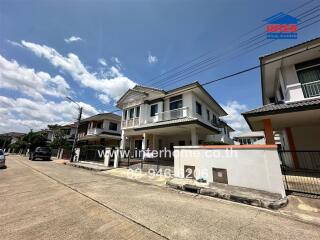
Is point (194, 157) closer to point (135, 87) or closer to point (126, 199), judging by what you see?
point (126, 199)

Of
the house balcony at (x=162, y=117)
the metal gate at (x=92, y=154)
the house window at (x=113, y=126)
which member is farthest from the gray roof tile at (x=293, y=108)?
the house window at (x=113, y=126)

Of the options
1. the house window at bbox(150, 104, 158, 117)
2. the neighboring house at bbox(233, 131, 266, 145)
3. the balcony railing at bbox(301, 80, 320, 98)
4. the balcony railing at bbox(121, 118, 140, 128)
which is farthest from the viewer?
the neighboring house at bbox(233, 131, 266, 145)

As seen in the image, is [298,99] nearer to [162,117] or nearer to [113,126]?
[162,117]

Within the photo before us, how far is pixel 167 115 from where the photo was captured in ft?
50.7

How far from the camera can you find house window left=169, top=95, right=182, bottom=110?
606 inches

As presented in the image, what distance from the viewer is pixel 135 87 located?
19.1 metres

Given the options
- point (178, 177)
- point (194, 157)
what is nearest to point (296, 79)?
point (194, 157)

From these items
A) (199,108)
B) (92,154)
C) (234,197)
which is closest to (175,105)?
(199,108)

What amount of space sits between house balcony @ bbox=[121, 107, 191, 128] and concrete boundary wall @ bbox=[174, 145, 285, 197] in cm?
630

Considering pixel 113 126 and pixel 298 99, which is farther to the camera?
pixel 113 126

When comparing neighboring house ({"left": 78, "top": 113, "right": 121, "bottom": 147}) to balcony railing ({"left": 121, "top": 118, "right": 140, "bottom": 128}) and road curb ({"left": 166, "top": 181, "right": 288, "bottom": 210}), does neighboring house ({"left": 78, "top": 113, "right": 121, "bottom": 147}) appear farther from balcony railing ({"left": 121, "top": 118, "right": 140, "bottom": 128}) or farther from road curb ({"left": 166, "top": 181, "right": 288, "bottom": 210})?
road curb ({"left": 166, "top": 181, "right": 288, "bottom": 210})

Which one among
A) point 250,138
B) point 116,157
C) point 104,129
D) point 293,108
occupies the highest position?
point 250,138

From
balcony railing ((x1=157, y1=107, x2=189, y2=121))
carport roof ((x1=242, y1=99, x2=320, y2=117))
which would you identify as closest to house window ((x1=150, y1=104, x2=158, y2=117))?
balcony railing ((x1=157, y1=107, x2=189, y2=121))

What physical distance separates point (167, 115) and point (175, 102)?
5.43 feet
